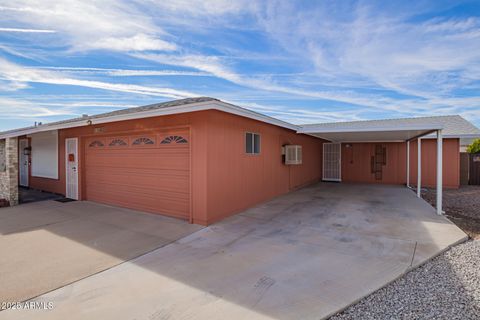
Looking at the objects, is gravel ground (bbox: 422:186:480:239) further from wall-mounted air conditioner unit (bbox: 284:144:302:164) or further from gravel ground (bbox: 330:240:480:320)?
wall-mounted air conditioner unit (bbox: 284:144:302:164)

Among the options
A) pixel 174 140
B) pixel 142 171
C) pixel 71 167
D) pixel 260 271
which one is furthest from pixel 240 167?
pixel 71 167

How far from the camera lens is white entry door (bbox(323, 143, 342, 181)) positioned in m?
13.6

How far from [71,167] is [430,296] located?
10.1 metres

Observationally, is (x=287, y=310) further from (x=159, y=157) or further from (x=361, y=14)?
(x=361, y=14)

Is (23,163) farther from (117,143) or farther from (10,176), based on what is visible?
(117,143)

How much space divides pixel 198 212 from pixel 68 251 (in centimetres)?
237

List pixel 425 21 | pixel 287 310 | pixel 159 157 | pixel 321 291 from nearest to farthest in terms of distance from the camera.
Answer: pixel 287 310 → pixel 321 291 → pixel 159 157 → pixel 425 21

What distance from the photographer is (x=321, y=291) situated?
281cm

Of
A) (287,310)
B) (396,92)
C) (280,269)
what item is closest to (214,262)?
(280,269)

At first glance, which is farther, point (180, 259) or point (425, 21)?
point (425, 21)

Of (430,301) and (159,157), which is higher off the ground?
(159,157)

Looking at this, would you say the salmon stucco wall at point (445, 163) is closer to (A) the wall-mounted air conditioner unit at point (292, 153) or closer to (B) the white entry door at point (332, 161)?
(B) the white entry door at point (332, 161)

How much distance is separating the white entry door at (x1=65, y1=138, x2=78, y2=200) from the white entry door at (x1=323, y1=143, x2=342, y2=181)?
11746 millimetres

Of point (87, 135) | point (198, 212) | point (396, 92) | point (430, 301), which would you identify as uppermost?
point (396, 92)
